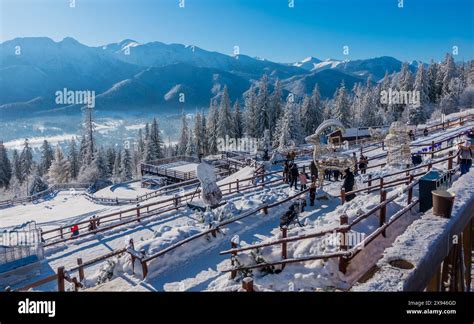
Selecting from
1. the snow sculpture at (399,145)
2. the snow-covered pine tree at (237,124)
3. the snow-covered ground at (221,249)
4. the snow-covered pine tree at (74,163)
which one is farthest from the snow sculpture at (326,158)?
the snow-covered pine tree at (74,163)

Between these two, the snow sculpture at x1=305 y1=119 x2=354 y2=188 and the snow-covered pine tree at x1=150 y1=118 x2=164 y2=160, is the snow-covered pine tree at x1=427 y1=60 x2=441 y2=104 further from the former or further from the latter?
the snow sculpture at x1=305 y1=119 x2=354 y2=188

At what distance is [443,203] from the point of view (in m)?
8.05

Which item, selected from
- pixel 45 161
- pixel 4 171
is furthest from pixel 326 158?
pixel 45 161

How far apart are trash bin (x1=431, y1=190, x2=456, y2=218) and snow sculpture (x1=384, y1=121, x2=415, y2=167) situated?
12.0 meters

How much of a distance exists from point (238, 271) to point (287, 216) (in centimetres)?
386

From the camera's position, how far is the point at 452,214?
821 cm

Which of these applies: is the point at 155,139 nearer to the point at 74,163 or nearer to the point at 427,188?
the point at 74,163

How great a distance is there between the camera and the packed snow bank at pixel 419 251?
5.50 m

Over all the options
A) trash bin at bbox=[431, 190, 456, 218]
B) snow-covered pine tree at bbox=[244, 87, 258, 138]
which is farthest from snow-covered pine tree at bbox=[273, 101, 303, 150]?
trash bin at bbox=[431, 190, 456, 218]

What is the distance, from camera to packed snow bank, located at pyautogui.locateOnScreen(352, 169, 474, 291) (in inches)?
217

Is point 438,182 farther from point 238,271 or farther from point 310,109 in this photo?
point 310,109
